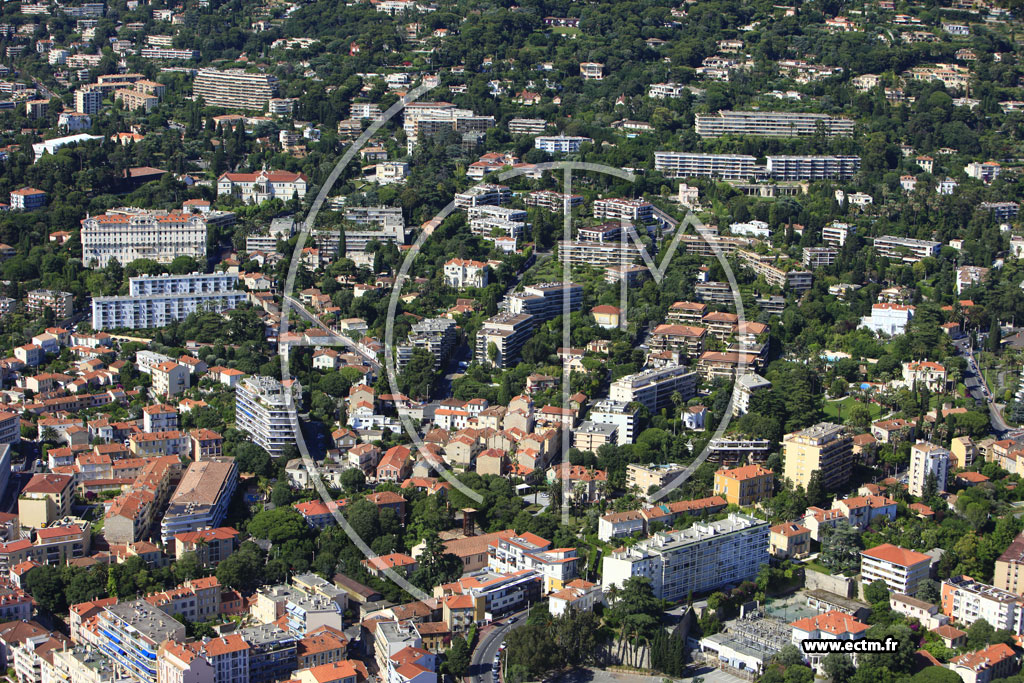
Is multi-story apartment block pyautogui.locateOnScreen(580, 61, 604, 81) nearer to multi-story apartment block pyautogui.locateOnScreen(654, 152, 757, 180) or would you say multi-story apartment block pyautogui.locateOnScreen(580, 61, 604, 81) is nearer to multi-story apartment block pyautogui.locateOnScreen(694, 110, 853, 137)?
multi-story apartment block pyautogui.locateOnScreen(694, 110, 853, 137)

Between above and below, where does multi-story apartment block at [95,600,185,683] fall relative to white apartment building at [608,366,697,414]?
below

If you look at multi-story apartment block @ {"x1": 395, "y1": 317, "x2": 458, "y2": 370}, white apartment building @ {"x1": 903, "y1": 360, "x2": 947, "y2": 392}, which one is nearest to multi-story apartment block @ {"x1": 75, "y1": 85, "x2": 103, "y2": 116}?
multi-story apartment block @ {"x1": 395, "y1": 317, "x2": 458, "y2": 370}

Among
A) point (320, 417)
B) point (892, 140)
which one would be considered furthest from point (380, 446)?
point (892, 140)

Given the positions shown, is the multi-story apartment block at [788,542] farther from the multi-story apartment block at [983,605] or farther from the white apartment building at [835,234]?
the white apartment building at [835,234]

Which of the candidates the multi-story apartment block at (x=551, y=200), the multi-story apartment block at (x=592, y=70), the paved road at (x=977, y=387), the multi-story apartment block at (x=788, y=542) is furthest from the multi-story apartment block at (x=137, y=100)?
the multi-story apartment block at (x=788, y=542)

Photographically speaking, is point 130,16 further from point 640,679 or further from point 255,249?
point 640,679

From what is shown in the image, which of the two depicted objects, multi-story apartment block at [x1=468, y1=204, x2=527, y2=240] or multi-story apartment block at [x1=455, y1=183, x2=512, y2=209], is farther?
multi-story apartment block at [x1=455, y1=183, x2=512, y2=209]

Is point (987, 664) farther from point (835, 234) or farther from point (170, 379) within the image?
point (835, 234)

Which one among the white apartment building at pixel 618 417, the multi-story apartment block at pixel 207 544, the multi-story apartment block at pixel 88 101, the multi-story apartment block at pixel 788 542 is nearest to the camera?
the multi-story apartment block at pixel 207 544
